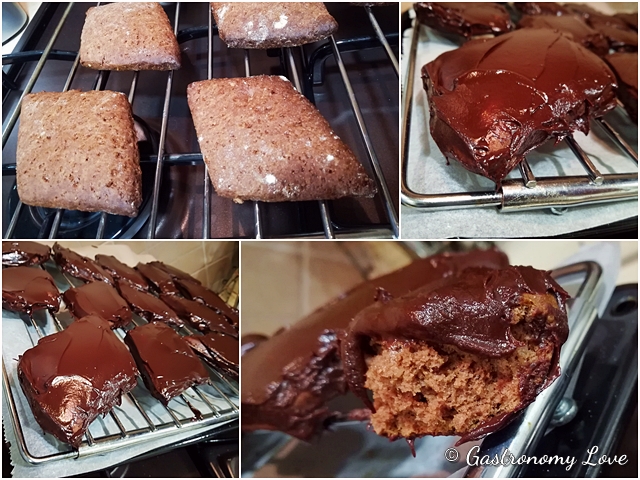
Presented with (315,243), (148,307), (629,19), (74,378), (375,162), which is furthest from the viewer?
(629,19)

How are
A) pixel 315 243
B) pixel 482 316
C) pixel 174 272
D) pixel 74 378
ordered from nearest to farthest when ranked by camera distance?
1. pixel 482 316
2. pixel 74 378
3. pixel 315 243
4. pixel 174 272

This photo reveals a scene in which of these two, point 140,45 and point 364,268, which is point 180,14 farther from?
point 364,268

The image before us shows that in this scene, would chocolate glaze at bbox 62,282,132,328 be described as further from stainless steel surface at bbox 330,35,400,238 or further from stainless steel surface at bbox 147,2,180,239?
stainless steel surface at bbox 330,35,400,238

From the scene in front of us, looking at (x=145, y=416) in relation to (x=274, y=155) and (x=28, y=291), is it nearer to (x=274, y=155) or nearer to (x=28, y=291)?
(x=28, y=291)

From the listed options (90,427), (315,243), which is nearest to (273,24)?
(315,243)

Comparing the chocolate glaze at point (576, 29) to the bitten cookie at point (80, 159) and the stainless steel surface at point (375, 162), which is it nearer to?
the stainless steel surface at point (375, 162)

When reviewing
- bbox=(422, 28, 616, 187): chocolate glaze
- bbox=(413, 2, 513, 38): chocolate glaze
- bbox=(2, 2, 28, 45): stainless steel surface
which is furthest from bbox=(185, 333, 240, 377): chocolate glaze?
bbox=(413, 2, 513, 38): chocolate glaze
